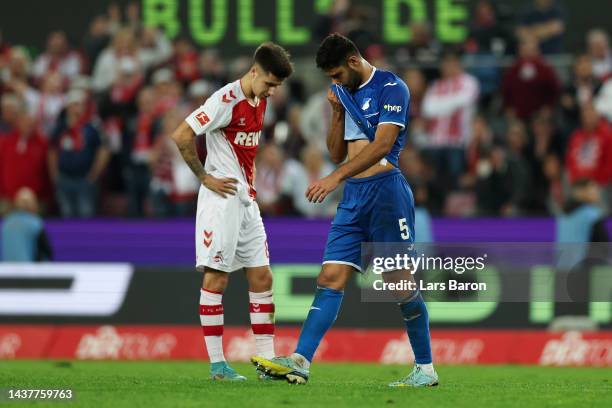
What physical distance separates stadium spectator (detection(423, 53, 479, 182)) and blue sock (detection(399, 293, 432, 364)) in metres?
8.86

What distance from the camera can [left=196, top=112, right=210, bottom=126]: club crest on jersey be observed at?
34.4ft

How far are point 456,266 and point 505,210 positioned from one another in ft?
16.3

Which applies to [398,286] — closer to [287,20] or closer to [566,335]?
[566,335]

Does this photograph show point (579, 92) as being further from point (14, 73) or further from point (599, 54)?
point (14, 73)

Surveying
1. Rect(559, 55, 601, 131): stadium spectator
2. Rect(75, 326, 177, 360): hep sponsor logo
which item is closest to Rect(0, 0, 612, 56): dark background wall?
Rect(559, 55, 601, 131): stadium spectator

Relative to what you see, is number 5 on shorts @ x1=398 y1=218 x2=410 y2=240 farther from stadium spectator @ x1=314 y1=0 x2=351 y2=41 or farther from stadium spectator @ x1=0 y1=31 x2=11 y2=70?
stadium spectator @ x1=0 y1=31 x2=11 y2=70

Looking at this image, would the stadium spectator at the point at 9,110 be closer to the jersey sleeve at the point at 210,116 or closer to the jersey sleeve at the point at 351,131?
the jersey sleeve at the point at 210,116

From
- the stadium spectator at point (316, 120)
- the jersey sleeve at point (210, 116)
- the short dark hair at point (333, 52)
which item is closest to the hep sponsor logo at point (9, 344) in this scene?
the stadium spectator at point (316, 120)

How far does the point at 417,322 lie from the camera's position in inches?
391

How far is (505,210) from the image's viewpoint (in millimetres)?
18141

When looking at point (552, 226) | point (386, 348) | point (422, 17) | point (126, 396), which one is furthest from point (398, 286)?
point (422, 17)

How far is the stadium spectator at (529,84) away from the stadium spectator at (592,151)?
1.27 metres

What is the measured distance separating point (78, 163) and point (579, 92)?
6995 mm

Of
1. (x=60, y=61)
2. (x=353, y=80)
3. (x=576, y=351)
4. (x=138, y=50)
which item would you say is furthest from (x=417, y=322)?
(x=60, y=61)
